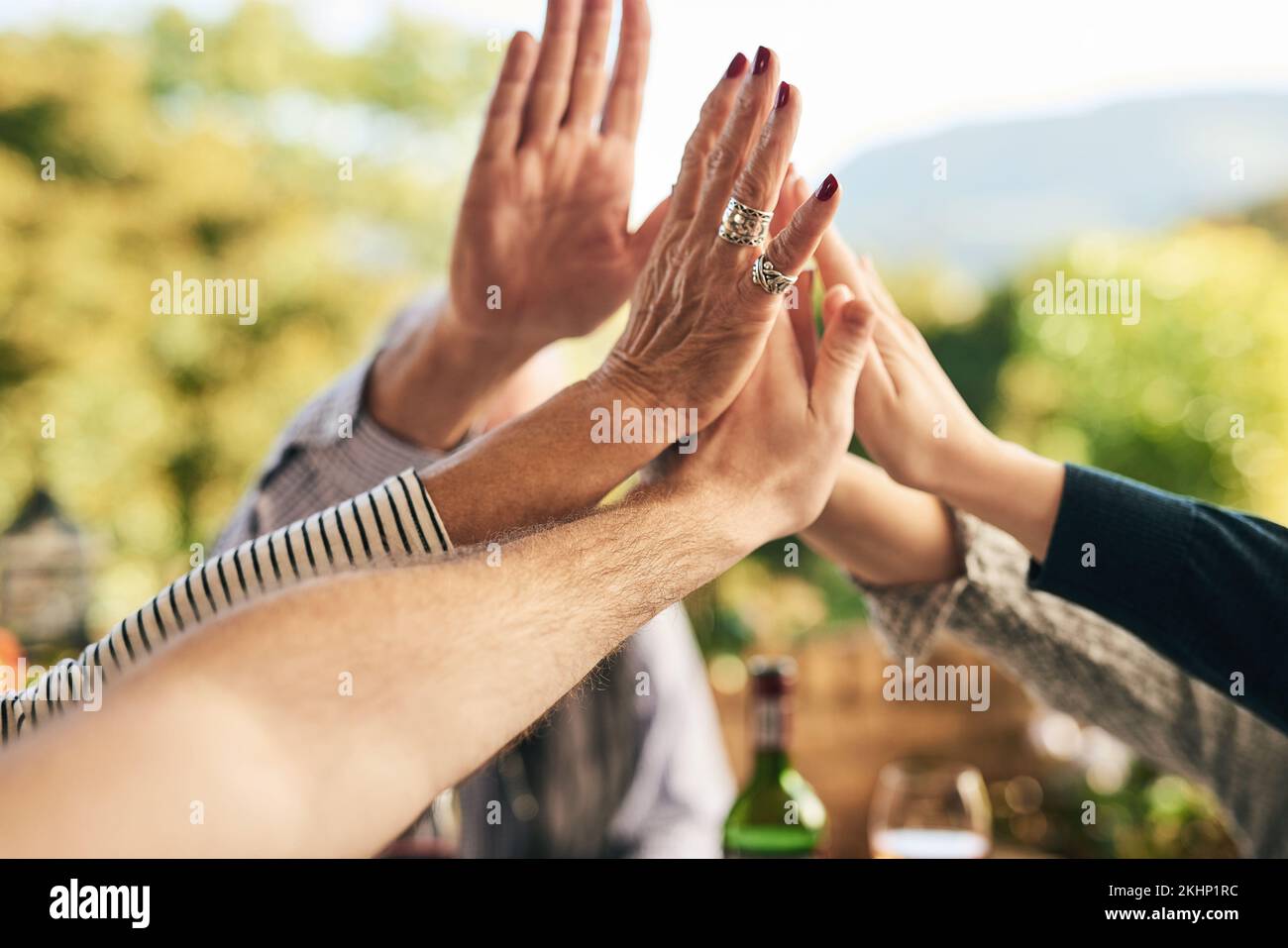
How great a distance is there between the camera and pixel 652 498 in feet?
2.48

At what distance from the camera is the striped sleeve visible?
0.68 meters

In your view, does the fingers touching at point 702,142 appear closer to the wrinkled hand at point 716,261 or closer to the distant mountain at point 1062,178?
the wrinkled hand at point 716,261

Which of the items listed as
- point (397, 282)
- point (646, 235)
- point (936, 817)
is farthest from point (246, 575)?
point (397, 282)

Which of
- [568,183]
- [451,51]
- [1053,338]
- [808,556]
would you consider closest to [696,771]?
[568,183]

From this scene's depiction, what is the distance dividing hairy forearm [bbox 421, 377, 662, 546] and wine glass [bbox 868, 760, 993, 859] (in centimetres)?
47

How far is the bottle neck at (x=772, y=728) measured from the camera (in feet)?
Result: 3.06

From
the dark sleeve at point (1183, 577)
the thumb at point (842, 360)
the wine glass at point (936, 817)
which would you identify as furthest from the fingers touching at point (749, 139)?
the wine glass at point (936, 817)

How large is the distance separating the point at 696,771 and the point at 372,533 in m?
1.09

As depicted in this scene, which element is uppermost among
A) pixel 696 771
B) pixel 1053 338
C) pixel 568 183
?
pixel 1053 338

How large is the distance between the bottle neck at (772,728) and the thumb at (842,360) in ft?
0.86

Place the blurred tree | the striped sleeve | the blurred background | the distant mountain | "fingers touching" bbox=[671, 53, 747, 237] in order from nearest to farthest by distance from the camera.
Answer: the striped sleeve < "fingers touching" bbox=[671, 53, 747, 237] < the blurred background < the blurred tree < the distant mountain

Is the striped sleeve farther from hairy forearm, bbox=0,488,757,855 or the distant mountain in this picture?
the distant mountain

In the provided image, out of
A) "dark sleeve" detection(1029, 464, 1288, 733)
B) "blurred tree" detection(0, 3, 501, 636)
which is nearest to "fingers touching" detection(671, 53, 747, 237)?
"dark sleeve" detection(1029, 464, 1288, 733)
